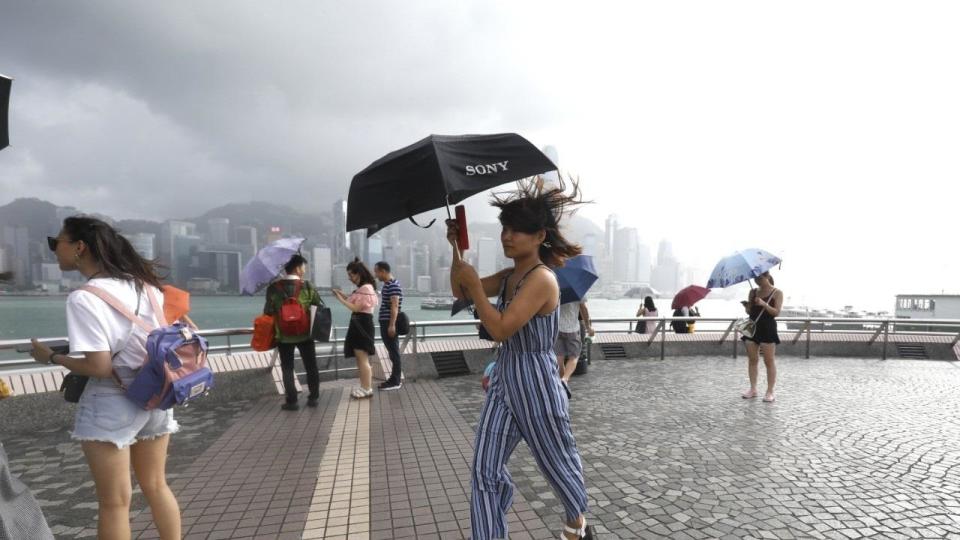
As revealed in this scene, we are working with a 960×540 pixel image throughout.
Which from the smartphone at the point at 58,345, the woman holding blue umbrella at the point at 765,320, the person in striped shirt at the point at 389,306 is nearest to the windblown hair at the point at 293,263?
the person in striped shirt at the point at 389,306

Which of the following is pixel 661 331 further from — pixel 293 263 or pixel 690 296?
pixel 293 263

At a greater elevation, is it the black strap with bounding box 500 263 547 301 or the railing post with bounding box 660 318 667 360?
the black strap with bounding box 500 263 547 301

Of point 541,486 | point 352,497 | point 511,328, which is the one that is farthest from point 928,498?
point 352,497

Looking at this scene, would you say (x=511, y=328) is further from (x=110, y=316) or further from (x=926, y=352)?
(x=926, y=352)

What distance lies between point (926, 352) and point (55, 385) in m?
16.0

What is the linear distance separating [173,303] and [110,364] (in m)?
0.50

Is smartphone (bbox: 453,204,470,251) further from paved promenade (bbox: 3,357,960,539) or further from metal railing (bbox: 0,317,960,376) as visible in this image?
metal railing (bbox: 0,317,960,376)

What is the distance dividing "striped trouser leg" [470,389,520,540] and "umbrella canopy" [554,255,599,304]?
2895 mm

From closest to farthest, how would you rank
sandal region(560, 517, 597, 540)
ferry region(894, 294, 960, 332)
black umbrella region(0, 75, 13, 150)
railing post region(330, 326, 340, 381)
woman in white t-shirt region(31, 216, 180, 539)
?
woman in white t-shirt region(31, 216, 180, 539) → sandal region(560, 517, 597, 540) → black umbrella region(0, 75, 13, 150) → railing post region(330, 326, 340, 381) → ferry region(894, 294, 960, 332)

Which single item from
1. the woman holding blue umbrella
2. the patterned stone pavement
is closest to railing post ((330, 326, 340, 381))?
the patterned stone pavement

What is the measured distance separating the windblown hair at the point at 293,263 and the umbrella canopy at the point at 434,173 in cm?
309

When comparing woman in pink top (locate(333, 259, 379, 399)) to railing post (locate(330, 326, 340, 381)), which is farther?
railing post (locate(330, 326, 340, 381))

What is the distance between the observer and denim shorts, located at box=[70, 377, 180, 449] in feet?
6.10

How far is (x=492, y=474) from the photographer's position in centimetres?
208
